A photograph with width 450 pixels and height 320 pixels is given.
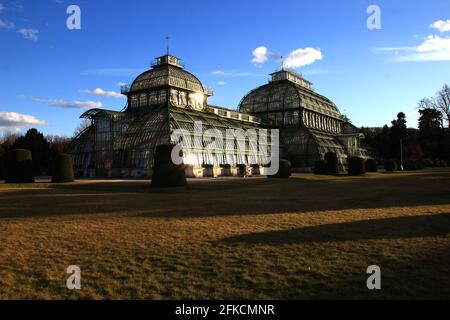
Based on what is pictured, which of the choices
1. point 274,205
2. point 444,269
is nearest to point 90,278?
point 444,269

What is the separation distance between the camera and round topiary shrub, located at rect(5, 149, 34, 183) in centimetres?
3606

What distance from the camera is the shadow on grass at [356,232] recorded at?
37.4 ft

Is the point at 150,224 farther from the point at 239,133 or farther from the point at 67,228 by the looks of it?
the point at 239,133

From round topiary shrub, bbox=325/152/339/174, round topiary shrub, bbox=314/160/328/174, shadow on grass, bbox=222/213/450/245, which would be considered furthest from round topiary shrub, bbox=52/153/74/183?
round topiary shrub, bbox=325/152/339/174

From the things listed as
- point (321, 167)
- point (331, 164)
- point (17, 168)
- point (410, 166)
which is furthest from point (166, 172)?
point (410, 166)

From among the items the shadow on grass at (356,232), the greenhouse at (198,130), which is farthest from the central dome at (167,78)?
the shadow on grass at (356,232)

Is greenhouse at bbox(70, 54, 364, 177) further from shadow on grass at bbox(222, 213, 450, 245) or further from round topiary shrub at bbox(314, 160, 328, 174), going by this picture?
shadow on grass at bbox(222, 213, 450, 245)

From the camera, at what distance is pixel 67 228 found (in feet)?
43.9

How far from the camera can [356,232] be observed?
1240cm

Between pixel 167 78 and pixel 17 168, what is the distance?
34438mm

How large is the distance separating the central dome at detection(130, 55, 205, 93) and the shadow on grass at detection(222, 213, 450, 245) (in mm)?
55172

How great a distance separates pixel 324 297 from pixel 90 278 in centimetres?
470

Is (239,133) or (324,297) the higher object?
(239,133)

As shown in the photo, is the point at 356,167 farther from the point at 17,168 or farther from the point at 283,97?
the point at 17,168
